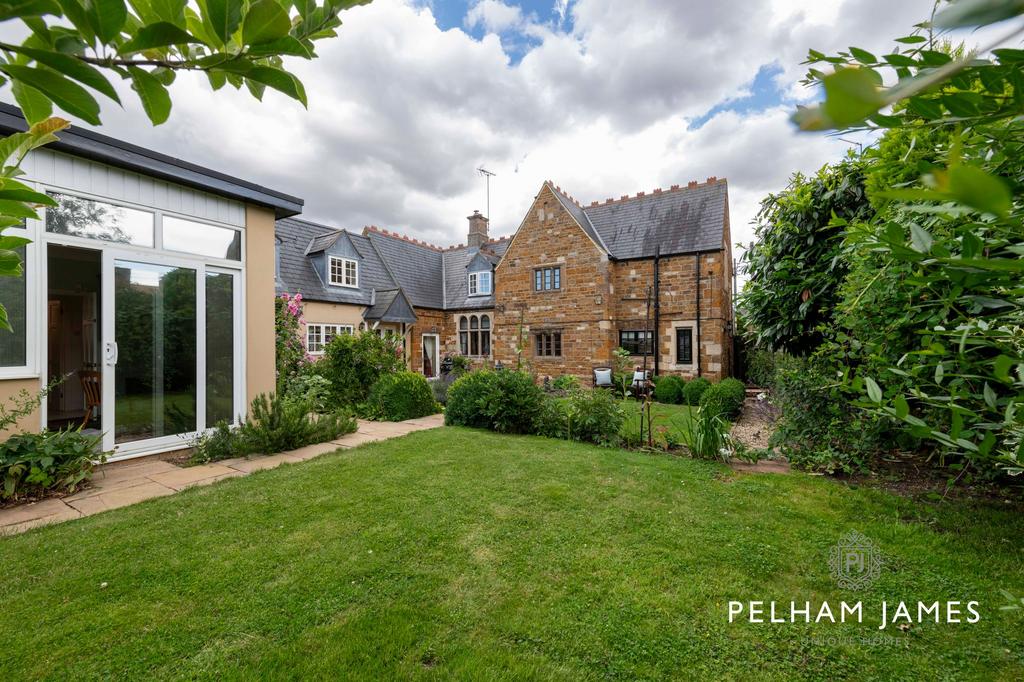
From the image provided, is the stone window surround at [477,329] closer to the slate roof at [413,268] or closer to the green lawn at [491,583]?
the slate roof at [413,268]

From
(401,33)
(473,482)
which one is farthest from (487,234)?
(473,482)

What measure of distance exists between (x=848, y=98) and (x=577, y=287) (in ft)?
50.4

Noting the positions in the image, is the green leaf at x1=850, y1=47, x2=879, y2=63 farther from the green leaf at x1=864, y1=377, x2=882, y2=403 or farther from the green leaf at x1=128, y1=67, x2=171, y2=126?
the green leaf at x1=128, y1=67, x2=171, y2=126

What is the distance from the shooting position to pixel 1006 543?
2.98m

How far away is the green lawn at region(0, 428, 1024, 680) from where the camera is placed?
2.08m

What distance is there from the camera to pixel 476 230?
22.0 m

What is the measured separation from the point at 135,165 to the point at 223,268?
1424mm

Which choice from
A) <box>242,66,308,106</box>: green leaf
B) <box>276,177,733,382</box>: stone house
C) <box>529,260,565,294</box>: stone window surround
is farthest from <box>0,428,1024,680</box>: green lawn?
<box>529,260,565,294</box>: stone window surround

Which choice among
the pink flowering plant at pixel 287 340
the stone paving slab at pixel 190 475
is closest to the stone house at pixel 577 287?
the pink flowering plant at pixel 287 340

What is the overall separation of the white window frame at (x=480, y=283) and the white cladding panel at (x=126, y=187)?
12.9m

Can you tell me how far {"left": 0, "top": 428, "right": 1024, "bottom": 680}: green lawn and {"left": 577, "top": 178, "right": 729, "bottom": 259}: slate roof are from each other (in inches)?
449

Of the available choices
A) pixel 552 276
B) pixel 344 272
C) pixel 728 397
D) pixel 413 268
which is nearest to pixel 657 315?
pixel 552 276

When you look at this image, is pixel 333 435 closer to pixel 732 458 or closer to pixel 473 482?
pixel 473 482

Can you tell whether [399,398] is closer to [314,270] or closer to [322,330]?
[322,330]
